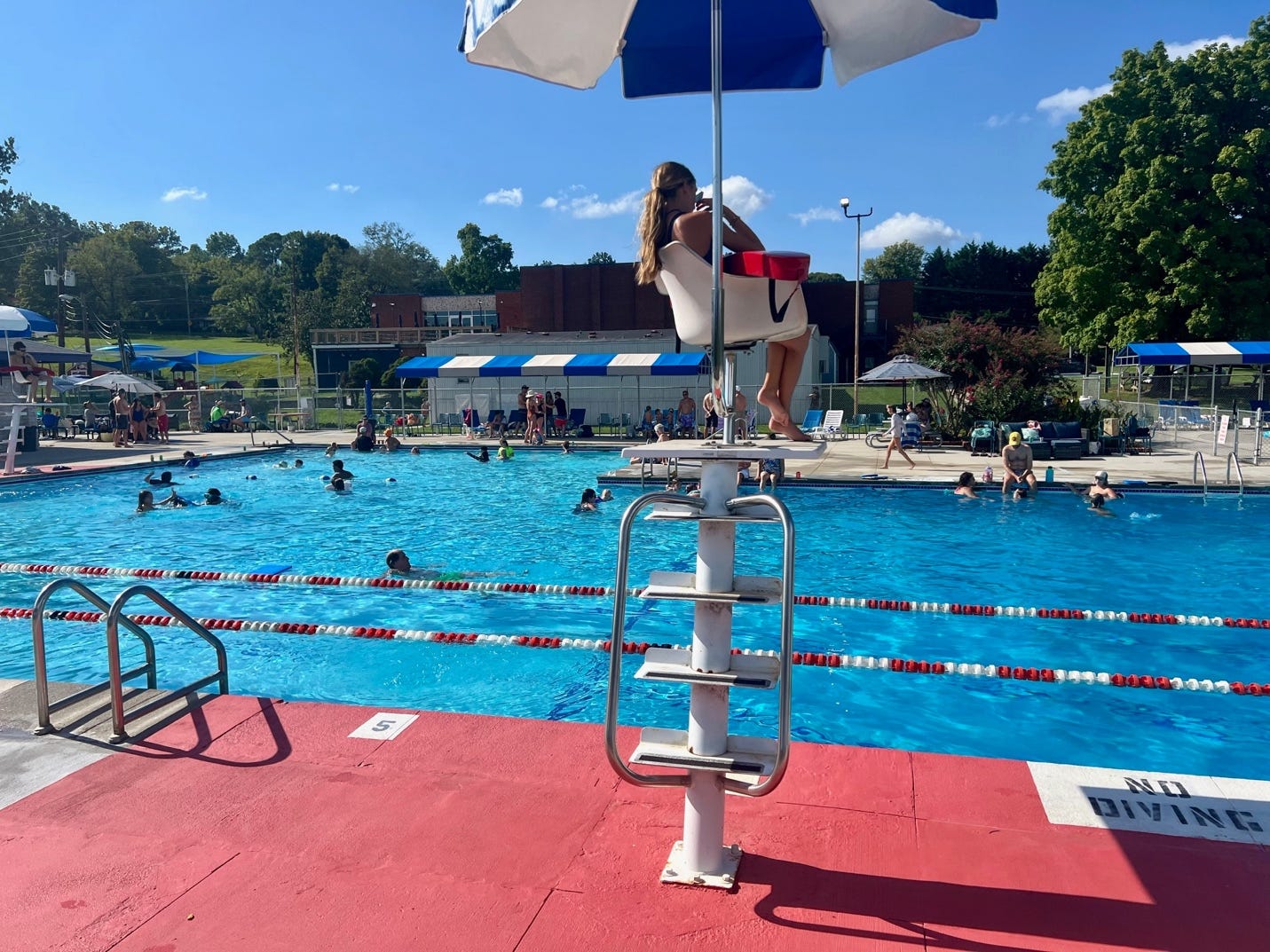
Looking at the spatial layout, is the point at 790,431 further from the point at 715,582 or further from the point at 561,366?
the point at 561,366

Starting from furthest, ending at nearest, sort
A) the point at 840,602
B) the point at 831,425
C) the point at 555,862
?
1. the point at 831,425
2. the point at 840,602
3. the point at 555,862

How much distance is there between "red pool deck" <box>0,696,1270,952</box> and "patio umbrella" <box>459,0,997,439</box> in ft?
5.52

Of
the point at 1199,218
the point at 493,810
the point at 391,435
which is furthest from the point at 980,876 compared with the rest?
the point at 1199,218

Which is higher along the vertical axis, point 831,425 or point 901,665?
point 831,425

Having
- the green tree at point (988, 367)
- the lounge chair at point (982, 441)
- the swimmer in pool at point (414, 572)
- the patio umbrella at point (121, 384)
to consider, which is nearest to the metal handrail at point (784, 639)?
the swimmer in pool at point (414, 572)

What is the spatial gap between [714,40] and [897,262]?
356 feet

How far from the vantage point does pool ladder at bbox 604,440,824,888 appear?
2422 millimetres

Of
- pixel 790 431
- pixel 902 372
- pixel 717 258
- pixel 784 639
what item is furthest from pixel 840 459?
pixel 784 639

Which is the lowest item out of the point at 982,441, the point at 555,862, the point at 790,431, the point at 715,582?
the point at 555,862

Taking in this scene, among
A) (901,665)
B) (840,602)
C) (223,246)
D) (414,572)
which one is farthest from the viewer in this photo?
(223,246)

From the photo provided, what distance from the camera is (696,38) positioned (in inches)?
125

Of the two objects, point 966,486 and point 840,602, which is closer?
point 840,602

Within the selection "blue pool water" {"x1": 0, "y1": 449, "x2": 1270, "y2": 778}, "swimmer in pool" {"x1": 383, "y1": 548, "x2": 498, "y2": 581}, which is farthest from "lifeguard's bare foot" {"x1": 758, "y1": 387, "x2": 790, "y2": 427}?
"swimmer in pool" {"x1": 383, "y1": 548, "x2": 498, "y2": 581}

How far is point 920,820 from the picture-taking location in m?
3.29
